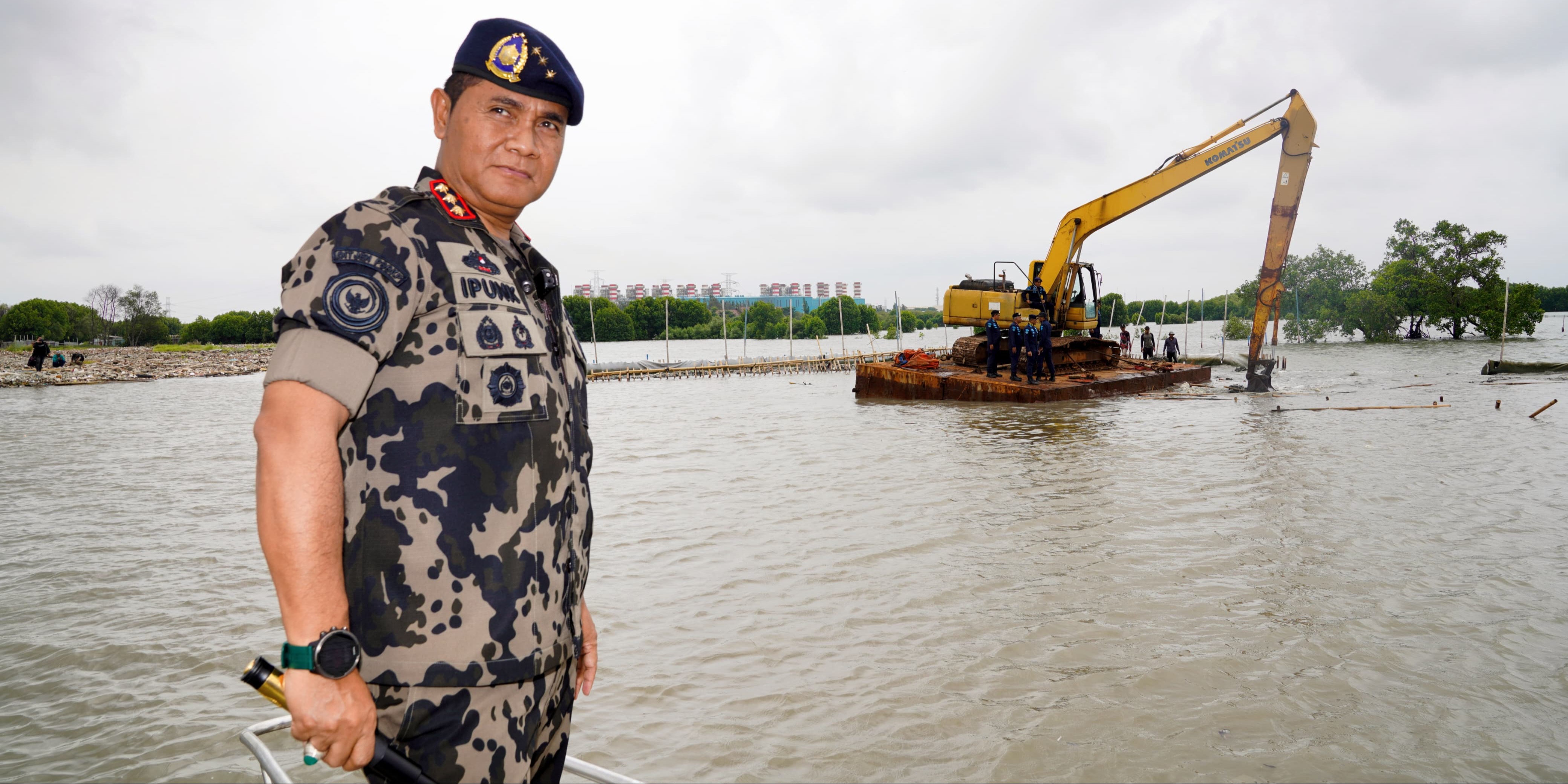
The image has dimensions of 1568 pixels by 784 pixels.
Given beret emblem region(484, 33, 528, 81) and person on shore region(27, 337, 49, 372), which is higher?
beret emblem region(484, 33, 528, 81)

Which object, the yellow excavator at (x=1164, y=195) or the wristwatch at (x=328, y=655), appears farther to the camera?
the yellow excavator at (x=1164, y=195)

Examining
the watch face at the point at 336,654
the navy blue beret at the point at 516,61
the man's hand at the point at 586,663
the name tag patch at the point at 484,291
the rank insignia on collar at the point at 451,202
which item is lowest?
the man's hand at the point at 586,663

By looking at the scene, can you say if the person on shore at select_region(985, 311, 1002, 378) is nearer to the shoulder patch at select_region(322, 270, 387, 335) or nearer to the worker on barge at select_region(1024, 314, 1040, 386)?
the worker on barge at select_region(1024, 314, 1040, 386)

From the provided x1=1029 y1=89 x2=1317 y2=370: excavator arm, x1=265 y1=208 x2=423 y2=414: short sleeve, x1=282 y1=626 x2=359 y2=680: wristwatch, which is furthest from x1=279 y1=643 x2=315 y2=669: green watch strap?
x1=1029 y1=89 x2=1317 y2=370: excavator arm

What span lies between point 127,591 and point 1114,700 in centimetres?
684

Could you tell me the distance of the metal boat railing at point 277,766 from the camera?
1.89 metres

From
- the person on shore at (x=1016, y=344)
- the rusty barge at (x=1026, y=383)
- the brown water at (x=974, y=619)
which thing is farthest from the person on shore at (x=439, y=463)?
the person on shore at (x=1016, y=344)

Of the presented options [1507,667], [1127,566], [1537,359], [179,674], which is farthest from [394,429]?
[1537,359]

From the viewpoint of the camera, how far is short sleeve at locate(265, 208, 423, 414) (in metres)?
1.29

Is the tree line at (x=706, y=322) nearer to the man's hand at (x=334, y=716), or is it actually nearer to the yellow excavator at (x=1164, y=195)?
the yellow excavator at (x=1164, y=195)

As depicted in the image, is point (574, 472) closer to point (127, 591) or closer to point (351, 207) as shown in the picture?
point (351, 207)

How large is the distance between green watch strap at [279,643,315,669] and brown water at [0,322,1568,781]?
242cm

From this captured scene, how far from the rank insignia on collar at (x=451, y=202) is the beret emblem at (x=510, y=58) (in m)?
0.25

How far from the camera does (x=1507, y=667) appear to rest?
13.6 ft
